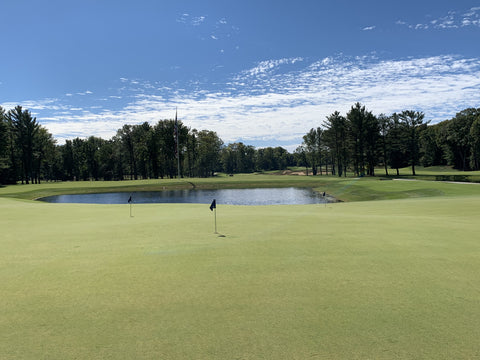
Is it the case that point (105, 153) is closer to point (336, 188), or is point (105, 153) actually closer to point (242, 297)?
point (336, 188)

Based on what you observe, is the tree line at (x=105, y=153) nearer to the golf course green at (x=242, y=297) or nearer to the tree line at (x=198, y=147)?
the tree line at (x=198, y=147)

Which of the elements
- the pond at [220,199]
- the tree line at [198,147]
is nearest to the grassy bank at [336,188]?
the pond at [220,199]

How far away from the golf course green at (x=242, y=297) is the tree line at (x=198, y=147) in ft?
220

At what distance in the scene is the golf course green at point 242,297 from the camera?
3291 millimetres

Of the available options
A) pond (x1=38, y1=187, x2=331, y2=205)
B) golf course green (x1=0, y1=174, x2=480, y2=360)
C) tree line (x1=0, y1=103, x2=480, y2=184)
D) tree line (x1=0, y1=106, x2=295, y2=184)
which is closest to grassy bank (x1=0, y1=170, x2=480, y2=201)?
pond (x1=38, y1=187, x2=331, y2=205)

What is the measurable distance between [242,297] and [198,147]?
125 metres

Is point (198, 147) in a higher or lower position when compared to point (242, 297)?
higher

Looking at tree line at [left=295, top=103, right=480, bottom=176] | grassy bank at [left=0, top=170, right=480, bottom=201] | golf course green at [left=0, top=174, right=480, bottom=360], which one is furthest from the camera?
tree line at [left=295, top=103, right=480, bottom=176]

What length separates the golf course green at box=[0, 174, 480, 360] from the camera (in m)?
3.29

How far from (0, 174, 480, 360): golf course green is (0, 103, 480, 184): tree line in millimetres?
66977

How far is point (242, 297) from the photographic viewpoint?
176 inches

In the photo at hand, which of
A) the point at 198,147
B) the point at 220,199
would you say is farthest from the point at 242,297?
the point at 198,147

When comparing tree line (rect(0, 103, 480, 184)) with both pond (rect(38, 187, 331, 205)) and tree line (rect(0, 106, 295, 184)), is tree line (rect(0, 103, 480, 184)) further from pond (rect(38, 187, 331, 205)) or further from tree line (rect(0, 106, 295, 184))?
pond (rect(38, 187, 331, 205))

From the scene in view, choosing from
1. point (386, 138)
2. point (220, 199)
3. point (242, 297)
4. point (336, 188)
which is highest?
point (386, 138)
